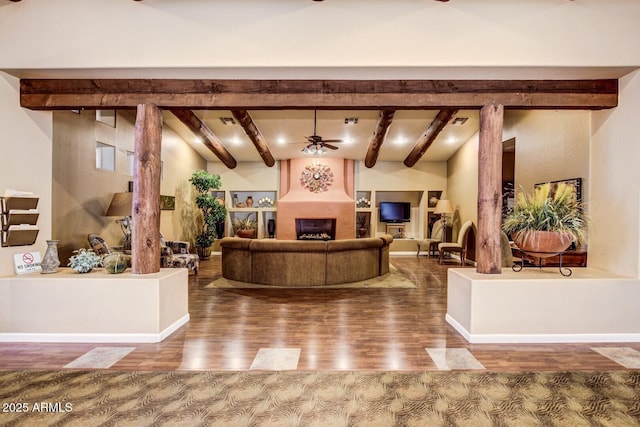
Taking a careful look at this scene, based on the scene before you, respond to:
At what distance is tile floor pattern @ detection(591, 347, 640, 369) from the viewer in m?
2.84

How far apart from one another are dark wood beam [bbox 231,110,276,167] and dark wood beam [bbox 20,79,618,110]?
296 cm

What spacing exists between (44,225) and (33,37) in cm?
198

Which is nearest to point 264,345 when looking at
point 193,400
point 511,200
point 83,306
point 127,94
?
point 193,400

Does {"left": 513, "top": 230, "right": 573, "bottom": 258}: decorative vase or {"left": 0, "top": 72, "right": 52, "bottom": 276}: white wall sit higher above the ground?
{"left": 0, "top": 72, "right": 52, "bottom": 276}: white wall

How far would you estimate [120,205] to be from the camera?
568 centimetres

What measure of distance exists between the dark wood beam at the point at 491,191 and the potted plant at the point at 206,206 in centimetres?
668

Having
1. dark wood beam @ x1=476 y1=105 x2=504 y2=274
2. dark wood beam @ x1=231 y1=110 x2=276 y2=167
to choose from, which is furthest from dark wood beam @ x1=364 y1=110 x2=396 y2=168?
dark wood beam @ x1=476 y1=105 x2=504 y2=274

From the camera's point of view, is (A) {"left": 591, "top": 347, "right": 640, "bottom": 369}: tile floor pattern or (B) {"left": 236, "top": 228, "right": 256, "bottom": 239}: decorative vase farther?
(B) {"left": 236, "top": 228, "right": 256, "bottom": 239}: decorative vase

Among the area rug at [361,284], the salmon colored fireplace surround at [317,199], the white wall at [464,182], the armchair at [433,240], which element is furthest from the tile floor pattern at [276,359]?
the armchair at [433,240]

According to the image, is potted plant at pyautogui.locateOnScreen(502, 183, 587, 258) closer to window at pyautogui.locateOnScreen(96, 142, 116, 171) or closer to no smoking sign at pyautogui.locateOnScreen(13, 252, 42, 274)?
no smoking sign at pyautogui.locateOnScreen(13, 252, 42, 274)

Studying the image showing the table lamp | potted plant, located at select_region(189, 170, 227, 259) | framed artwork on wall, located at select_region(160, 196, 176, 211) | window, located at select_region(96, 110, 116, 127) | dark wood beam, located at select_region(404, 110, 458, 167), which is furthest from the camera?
potted plant, located at select_region(189, 170, 227, 259)

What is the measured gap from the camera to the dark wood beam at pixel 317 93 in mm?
3518

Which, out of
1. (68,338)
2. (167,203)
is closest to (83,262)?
(68,338)

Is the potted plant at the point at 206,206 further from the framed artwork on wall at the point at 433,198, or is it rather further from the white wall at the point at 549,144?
the white wall at the point at 549,144
